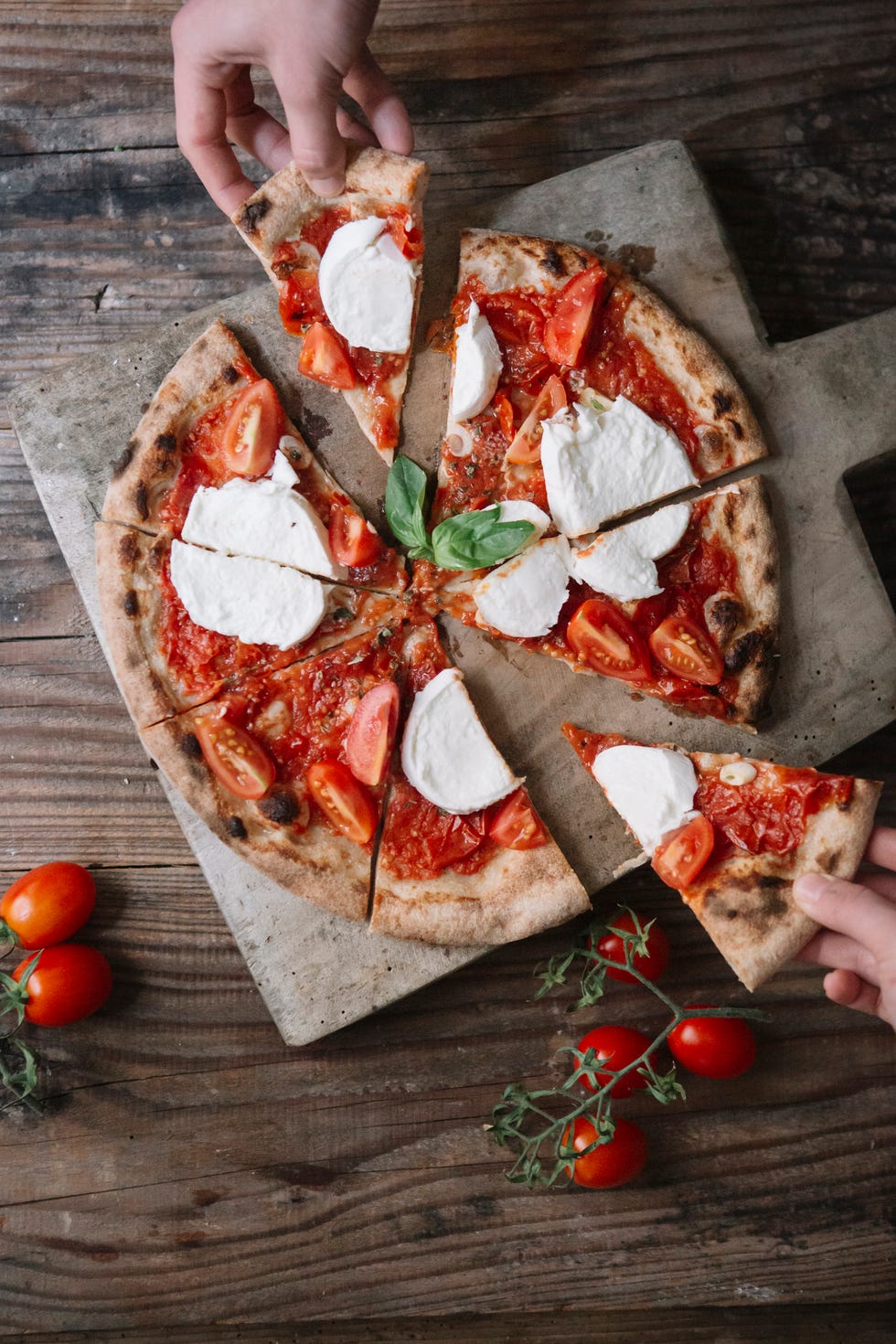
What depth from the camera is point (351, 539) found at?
4.45m

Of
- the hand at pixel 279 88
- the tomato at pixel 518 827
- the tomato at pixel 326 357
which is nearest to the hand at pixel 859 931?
the tomato at pixel 518 827

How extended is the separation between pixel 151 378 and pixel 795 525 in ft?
9.38

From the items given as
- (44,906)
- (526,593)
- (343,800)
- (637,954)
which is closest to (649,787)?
(637,954)

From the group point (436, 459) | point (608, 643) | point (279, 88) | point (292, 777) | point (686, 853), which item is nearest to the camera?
point (279, 88)

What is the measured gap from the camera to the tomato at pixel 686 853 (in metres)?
4.25

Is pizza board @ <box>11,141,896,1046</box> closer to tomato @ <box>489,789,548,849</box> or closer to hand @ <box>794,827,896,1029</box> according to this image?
tomato @ <box>489,789,548,849</box>

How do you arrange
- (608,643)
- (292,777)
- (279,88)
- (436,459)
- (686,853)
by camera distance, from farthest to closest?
1. (436,459)
2. (292,777)
3. (608,643)
4. (686,853)
5. (279,88)

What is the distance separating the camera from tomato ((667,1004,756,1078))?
442cm

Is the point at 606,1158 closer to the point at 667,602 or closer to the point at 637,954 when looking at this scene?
the point at 637,954

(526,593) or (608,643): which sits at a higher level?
(526,593)

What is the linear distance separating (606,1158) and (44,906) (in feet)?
8.45

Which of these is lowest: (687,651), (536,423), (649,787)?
(649,787)

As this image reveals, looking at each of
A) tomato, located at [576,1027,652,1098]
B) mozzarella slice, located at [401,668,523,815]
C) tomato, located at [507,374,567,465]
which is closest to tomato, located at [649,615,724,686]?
mozzarella slice, located at [401,668,523,815]

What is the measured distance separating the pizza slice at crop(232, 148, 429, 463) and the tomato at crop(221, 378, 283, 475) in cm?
22
